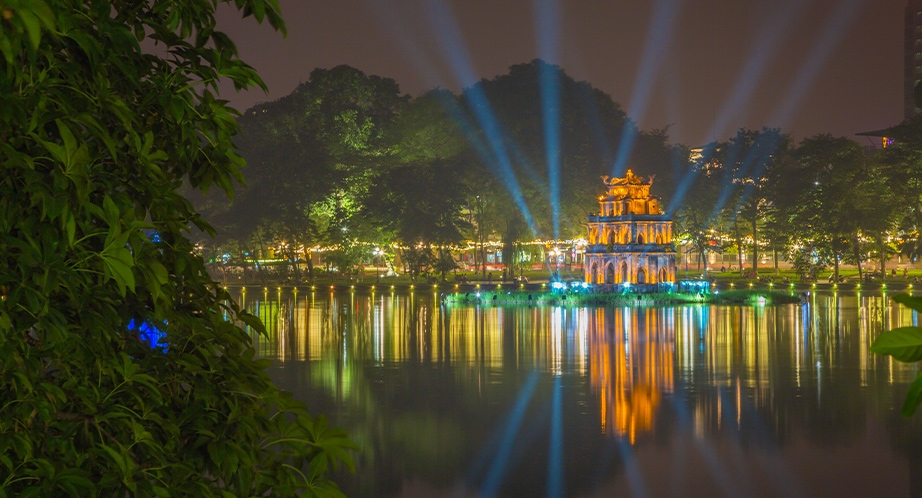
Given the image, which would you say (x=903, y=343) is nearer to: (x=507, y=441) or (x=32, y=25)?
(x=32, y=25)

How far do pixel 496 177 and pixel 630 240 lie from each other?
86.6 ft

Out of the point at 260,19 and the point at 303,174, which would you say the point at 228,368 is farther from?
the point at 303,174

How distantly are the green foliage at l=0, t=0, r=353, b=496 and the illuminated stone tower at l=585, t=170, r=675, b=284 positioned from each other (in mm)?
53267

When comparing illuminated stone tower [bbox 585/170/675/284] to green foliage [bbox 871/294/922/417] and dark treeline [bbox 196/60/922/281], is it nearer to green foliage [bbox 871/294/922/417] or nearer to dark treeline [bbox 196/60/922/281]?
dark treeline [bbox 196/60/922/281]

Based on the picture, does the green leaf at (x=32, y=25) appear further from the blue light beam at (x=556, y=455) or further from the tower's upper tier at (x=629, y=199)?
the tower's upper tier at (x=629, y=199)

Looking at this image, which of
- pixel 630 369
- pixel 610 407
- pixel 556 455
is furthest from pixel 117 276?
pixel 630 369

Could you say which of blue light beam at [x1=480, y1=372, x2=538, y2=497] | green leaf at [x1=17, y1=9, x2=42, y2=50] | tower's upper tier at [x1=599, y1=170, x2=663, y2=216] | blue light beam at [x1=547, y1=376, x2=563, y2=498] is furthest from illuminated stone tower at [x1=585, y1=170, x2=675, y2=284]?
green leaf at [x1=17, y1=9, x2=42, y2=50]

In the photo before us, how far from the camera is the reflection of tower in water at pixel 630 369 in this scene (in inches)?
701

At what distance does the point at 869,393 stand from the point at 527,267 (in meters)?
88.2

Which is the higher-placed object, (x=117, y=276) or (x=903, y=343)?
(x=117, y=276)

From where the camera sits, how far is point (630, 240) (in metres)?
57.5

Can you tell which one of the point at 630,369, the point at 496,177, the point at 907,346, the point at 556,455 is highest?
the point at 496,177

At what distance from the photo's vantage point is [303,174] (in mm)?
80312

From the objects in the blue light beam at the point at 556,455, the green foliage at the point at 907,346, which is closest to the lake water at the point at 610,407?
the blue light beam at the point at 556,455
